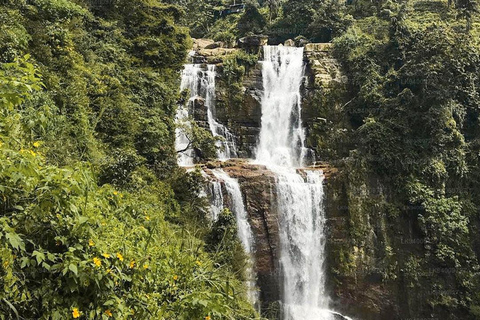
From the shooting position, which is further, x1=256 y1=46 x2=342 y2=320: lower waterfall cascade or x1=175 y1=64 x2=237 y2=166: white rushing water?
x1=175 y1=64 x2=237 y2=166: white rushing water

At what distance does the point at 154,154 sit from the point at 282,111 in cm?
996

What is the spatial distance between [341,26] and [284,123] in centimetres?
1062

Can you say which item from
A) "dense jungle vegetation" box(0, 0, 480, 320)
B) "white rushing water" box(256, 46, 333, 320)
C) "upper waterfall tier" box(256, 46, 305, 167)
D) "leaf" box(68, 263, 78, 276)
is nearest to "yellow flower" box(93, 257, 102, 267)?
"dense jungle vegetation" box(0, 0, 480, 320)

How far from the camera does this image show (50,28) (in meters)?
8.80

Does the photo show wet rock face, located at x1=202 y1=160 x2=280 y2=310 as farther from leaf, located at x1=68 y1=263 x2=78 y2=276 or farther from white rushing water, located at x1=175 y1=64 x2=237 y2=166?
leaf, located at x1=68 y1=263 x2=78 y2=276

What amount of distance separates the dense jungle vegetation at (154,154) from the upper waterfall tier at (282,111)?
1320 mm

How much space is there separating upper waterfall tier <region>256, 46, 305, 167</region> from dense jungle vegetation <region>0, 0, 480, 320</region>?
1.32m

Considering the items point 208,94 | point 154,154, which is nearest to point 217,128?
point 208,94

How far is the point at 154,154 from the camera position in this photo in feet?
39.5

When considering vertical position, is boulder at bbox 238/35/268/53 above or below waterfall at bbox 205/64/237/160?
above

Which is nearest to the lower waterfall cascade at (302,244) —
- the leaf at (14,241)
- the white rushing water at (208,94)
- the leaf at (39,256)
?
the white rushing water at (208,94)

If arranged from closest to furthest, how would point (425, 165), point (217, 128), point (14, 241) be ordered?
point (14, 241)
point (425, 165)
point (217, 128)

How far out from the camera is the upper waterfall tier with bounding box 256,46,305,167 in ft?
62.6

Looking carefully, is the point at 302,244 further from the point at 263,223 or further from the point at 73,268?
the point at 73,268
